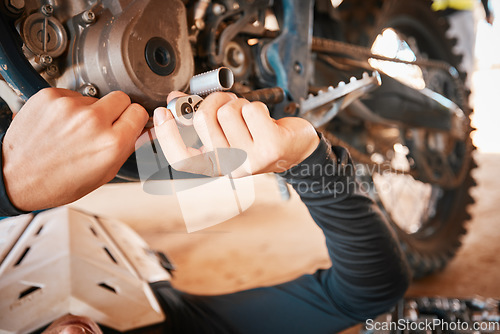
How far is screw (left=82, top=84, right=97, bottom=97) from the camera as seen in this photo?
412mm

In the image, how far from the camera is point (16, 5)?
387 millimetres

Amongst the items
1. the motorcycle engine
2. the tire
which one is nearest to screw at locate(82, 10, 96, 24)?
the motorcycle engine

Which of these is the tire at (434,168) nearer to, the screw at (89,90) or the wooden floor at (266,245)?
the wooden floor at (266,245)

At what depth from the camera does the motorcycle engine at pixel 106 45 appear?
0.40m

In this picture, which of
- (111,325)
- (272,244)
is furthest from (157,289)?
(272,244)

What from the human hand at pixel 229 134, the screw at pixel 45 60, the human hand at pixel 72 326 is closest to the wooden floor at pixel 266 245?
the human hand at pixel 72 326

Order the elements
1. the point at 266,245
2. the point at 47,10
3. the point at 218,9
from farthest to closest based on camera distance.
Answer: the point at 266,245, the point at 218,9, the point at 47,10

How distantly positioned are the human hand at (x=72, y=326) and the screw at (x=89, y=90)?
30cm

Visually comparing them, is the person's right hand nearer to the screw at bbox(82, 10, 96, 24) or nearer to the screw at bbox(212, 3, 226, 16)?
the screw at bbox(82, 10, 96, 24)

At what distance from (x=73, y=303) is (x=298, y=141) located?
47cm

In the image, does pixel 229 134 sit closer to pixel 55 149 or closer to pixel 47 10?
pixel 55 149

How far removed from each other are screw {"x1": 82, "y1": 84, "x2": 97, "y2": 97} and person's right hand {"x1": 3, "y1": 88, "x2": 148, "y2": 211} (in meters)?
0.10

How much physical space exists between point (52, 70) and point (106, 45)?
0.25 feet

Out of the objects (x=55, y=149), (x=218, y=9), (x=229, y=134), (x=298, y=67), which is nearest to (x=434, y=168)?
(x=298, y=67)
